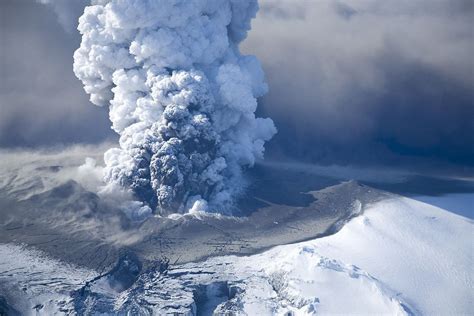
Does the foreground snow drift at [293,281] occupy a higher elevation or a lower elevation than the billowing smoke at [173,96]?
lower

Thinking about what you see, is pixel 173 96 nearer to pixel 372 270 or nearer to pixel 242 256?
pixel 242 256

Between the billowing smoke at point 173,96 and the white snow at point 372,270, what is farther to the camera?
the billowing smoke at point 173,96

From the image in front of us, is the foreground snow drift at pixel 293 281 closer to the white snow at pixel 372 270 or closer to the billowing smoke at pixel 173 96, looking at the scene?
the white snow at pixel 372 270

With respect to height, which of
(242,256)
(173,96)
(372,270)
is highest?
(173,96)

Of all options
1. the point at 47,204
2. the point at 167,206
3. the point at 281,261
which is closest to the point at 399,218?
the point at 281,261

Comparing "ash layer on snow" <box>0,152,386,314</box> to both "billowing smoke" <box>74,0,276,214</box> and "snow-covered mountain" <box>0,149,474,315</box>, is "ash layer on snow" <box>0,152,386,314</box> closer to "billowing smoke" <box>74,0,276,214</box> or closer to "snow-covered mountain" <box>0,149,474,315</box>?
"snow-covered mountain" <box>0,149,474,315</box>

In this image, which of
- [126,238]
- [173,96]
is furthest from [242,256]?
[173,96]

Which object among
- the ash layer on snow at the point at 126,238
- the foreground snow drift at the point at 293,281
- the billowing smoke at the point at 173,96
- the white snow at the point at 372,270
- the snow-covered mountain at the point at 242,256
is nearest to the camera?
the foreground snow drift at the point at 293,281

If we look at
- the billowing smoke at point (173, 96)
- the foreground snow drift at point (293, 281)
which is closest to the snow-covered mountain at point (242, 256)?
the foreground snow drift at point (293, 281)

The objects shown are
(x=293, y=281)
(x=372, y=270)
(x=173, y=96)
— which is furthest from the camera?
(x=173, y=96)

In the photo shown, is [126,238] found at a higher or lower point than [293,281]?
higher
